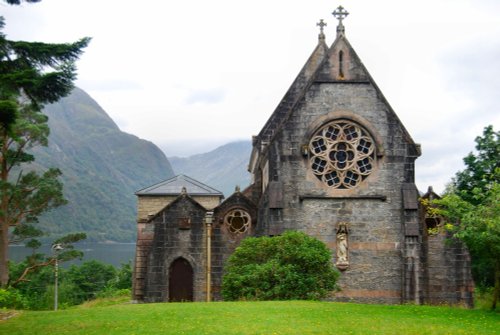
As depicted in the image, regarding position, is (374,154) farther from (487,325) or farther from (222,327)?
(222,327)

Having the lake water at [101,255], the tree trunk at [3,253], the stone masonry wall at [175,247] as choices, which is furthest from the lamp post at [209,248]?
the lake water at [101,255]

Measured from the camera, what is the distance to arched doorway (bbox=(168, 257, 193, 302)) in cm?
3105

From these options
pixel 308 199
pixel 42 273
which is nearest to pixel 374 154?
pixel 308 199

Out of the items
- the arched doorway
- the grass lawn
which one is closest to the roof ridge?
the arched doorway

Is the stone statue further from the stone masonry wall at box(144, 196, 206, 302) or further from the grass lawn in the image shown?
the stone masonry wall at box(144, 196, 206, 302)

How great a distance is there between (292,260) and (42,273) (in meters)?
39.0

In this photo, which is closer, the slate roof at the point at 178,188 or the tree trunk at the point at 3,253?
the tree trunk at the point at 3,253

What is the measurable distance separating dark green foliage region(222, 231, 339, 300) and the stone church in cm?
288

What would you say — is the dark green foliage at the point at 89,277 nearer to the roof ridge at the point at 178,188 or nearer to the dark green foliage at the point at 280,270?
the roof ridge at the point at 178,188

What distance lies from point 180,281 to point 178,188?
47.9ft

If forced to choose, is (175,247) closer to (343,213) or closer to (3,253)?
(343,213)

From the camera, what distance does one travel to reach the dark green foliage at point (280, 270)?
78.8 feet

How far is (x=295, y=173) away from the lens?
1160 inches

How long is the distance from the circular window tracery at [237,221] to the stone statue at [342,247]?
524 centimetres
